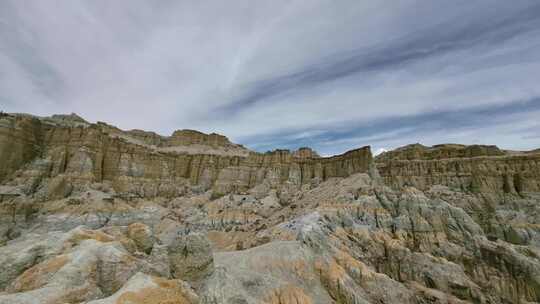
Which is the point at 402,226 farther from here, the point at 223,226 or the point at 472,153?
the point at 472,153

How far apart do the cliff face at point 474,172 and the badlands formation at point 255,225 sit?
10.6 inches

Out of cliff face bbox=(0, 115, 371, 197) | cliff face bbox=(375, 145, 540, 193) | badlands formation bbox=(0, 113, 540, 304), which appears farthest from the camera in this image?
cliff face bbox=(0, 115, 371, 197)

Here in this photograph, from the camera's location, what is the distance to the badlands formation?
1568 cm

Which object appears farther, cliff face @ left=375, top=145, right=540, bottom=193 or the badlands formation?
cliff face @ left=375, top=145, right=540, bottom=193

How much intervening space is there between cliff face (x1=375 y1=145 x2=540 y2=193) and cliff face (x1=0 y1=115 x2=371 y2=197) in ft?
35.4

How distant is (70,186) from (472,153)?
302 feet

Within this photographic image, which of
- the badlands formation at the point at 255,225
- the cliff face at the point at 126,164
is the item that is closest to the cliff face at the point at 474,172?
the badlands formation at the point at 255,225

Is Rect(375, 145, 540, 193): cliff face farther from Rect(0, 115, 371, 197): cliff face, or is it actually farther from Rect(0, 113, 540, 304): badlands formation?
Rect(0, 115, 371, 197): cliff face

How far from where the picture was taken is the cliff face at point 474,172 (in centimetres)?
4916

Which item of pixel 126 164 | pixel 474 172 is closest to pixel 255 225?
pixel 126 164

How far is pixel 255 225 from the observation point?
171 ft

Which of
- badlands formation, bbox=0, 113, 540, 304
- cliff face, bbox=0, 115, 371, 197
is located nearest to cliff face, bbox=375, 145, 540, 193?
badlands formation, bbox=0, 113, 540, 304

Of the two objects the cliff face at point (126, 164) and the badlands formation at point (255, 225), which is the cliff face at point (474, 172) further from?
the cliff face at point (126, 164)

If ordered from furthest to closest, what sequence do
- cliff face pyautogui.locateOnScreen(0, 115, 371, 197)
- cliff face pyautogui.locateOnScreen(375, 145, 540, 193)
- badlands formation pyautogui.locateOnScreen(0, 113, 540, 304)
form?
cliff face pyautogui.locateOnScreen(0, 115, 371, 197)
cliff face pyautogui.locateOnScreen(375, 145, 540, 193)
badlands formation pyautogui.locateOnScreen(0, 113, 540, 304)
